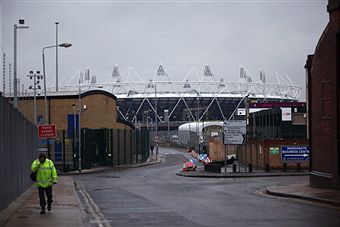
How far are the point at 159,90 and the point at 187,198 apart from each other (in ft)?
472

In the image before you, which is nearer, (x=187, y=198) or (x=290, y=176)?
(x=187, y=198)

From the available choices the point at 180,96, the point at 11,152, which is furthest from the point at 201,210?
the point at 180,96

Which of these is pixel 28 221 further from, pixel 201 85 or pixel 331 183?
pixel 201 85

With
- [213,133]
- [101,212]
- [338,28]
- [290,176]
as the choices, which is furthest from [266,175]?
[213,133]

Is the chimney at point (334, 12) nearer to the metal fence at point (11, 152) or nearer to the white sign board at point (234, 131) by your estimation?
the metal fence at point (11, 152)

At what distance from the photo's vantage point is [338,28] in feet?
80.2

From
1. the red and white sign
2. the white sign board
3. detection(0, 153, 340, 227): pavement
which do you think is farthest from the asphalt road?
the white sign board

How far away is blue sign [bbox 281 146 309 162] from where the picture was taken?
44438mm

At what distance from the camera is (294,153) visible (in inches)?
1763

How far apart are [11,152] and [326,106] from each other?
13.7 metres

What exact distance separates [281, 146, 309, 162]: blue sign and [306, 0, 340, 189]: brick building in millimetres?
15968

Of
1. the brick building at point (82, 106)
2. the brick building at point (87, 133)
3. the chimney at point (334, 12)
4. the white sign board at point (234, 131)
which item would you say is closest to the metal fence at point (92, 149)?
the brick building at point (87, 133)

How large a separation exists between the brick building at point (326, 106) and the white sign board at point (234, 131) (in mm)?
17397

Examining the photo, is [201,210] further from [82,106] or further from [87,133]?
[82,106]
